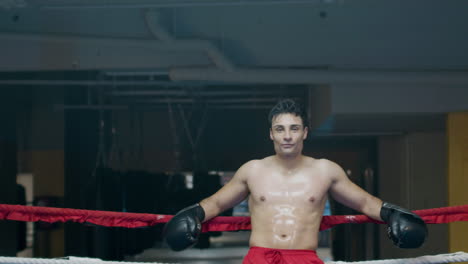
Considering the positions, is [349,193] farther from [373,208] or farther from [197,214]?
[197,214]

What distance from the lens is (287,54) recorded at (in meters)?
5.77

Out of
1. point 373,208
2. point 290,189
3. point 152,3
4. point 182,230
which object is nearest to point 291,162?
point 290,189

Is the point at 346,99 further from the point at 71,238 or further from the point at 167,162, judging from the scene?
the point at 71,238

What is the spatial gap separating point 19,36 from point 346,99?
9.30ft

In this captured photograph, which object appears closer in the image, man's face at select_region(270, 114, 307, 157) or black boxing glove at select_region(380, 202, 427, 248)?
black boxing glove at select_region(380, 202, 427, 248)

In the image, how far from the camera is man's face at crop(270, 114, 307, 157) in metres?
2.55

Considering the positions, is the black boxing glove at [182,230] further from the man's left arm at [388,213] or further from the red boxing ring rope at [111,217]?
the man's left arm at [388,213]

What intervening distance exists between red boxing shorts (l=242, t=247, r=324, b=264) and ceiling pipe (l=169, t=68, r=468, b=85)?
116 inches

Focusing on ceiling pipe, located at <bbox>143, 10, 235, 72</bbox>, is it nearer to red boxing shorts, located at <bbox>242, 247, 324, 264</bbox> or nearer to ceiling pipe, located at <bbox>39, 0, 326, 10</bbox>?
ceiling pipe, located at <bbox>39, 0, 326, 10</bbox>

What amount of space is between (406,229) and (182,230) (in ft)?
2.74

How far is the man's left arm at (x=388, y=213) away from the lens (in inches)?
92.0

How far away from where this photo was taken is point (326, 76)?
5.30 meters

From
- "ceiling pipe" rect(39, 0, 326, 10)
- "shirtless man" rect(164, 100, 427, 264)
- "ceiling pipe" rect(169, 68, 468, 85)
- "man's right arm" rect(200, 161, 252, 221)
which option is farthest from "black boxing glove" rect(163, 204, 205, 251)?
"ceiling pipe" rect(169, 68, 468, 85)

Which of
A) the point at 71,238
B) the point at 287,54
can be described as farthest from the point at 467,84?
the point at 71,238
